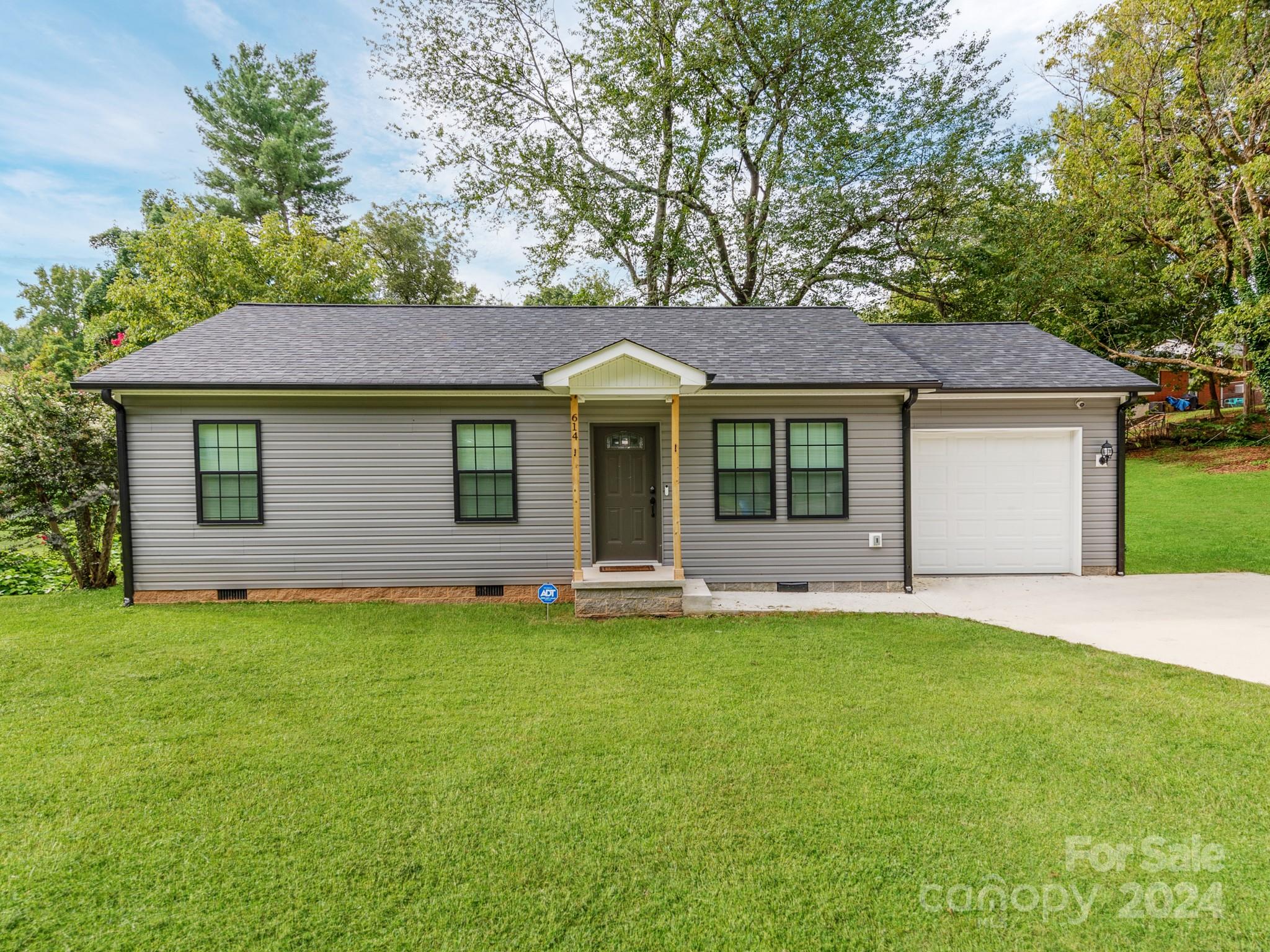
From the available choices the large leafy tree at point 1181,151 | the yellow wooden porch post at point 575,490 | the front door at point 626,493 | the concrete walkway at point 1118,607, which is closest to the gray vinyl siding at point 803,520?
Result: the concrete walkway at point 1118,607

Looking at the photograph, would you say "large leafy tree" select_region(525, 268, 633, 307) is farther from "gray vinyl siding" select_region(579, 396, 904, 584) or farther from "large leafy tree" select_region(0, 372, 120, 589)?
"large leafy tree" select_region(0, 372, 120, 589)

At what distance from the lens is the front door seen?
24.9ft

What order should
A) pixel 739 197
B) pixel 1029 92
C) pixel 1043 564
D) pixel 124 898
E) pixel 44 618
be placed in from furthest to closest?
1. pixel 739 197
2. pixel 1029 92
3. pixel 1043 564
4. pixel 44 618
5. pixel 124 898

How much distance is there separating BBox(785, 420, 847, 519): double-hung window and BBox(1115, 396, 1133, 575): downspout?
400 centimetres

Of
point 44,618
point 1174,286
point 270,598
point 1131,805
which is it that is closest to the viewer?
point 1131,805

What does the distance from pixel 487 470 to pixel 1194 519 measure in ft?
47.7

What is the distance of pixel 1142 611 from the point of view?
6.27m

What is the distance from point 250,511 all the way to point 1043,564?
11.0 metres

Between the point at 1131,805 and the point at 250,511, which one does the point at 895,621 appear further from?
the point at 250,511

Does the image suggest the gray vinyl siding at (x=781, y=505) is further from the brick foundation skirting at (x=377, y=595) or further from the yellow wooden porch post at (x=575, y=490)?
the brick foundation skirting at (x=377, y=595)

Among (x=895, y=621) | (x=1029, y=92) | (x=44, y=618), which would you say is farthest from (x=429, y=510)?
(x=1029, y=92)

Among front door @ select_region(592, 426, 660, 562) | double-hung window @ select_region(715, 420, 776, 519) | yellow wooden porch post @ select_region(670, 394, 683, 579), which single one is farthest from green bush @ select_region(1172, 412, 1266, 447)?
yellow wooden porch post @ select_region(670, 394, 683, 579)

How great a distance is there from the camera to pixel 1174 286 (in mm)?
18766

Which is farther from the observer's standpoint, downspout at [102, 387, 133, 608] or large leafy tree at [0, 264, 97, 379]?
large leafy tree at [0, 264, 97, 379]
